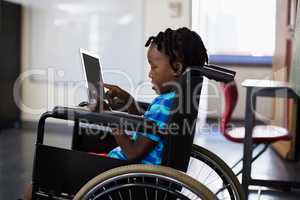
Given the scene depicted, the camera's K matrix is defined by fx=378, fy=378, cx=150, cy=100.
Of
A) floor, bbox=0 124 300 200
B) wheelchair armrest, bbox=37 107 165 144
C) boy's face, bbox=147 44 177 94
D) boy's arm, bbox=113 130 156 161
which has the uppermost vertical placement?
boy's face, bbox=147 44 177 94

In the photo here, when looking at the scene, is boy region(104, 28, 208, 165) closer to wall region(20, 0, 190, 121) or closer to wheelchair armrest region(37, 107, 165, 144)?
wheelchair armrest region(37, 107, 165, 144)

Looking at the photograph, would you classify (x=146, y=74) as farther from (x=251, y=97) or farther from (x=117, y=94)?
(x=117, y=94)

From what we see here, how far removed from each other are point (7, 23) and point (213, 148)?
8.52 ft

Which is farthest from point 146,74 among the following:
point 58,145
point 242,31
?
point 242,31

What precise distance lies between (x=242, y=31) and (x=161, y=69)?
12.4 feet

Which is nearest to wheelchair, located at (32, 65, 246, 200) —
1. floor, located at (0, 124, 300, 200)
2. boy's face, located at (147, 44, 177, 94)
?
boy's face, located at (147, 44, 177, 94)

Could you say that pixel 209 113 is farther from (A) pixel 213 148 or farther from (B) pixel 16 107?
(B) pixel 16 107

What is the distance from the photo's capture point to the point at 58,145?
355cm

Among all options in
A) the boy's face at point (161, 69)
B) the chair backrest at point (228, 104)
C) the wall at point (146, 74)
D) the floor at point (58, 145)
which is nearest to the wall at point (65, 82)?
the wall at point (146, 74)

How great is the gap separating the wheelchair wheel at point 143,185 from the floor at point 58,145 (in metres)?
1.27

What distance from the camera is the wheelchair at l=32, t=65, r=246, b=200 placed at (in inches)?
48.3

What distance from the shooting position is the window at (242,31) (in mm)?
4871

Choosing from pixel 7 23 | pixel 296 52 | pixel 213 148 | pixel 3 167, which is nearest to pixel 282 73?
pixel 213 148

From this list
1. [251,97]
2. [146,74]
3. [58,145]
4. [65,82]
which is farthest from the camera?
[65,82]
